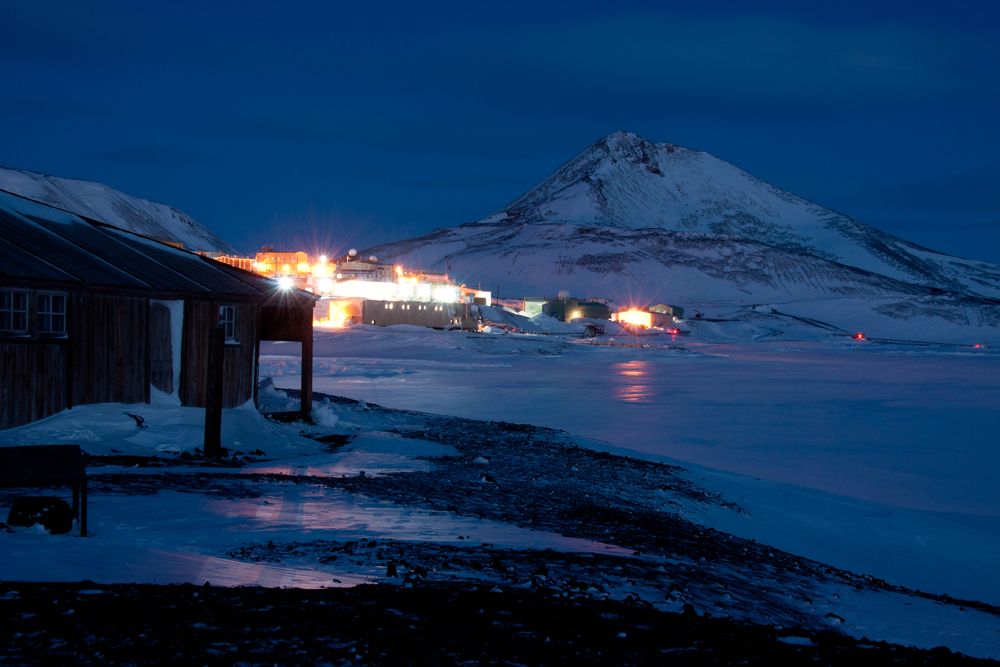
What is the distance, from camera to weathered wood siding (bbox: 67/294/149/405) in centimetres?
1608

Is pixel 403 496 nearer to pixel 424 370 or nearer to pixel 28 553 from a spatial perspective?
pixel 28 553

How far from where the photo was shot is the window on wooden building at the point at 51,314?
1549 cm

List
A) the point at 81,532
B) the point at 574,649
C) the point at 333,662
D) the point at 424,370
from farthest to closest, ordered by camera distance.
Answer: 1. the point at 424,370
2. the point at 81,532
3. the point at 574,649
4. the point at 333,662

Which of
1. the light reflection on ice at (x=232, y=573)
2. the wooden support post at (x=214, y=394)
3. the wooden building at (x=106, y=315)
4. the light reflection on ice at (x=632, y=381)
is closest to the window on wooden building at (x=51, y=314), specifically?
the wooden building at (x=106, y=315)

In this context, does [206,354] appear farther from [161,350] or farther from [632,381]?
[632,381]

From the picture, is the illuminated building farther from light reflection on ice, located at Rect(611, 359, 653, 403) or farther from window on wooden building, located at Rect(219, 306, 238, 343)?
window on wooden building, located at Rect(219, 306, 238, 343)

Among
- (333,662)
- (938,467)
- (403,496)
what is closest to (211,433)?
(403,496)

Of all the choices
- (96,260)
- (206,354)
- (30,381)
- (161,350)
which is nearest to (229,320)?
(206,354)

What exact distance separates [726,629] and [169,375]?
13921 mm

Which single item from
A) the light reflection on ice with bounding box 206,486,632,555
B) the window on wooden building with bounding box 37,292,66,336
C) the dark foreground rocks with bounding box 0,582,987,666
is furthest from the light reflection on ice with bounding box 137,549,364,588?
the window on wooden building with bounding box 37,292,66,336

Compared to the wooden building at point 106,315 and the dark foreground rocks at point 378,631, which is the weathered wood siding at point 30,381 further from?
the dark foreground rocks at point 378,631

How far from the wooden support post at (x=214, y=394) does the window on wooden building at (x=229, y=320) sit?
4235mm

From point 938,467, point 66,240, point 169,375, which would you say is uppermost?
point 66,240

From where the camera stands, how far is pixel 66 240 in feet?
58.4
